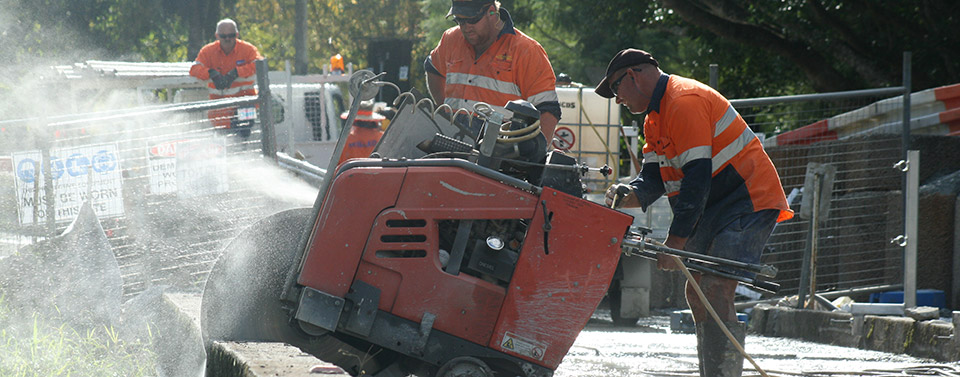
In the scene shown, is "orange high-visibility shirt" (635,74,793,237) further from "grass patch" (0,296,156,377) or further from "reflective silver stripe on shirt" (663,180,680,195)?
"grass patch" (0,296,156,377)

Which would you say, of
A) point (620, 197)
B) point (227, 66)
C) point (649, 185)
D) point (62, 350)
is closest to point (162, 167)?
point (62, 350)

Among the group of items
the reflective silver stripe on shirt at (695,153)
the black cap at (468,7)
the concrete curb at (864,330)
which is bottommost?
the concrete curb at (864,330)

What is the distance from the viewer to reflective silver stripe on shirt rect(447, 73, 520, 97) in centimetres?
599

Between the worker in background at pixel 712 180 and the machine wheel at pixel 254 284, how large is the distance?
4.80ft

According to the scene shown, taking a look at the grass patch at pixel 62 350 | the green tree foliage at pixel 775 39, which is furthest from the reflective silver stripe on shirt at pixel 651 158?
the green tree foliage at pixel 775 39

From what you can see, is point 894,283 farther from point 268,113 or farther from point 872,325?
point 268,113

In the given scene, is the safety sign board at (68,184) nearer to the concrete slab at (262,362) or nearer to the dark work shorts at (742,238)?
the concrete slab at (262,362)

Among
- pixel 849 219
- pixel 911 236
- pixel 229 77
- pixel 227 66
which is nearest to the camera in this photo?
pixel 911 236

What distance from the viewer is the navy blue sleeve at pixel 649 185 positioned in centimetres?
524

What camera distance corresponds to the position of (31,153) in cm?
804

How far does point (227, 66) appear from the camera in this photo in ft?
42.1

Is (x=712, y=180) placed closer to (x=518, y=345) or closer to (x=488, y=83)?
(x=518, y=345)

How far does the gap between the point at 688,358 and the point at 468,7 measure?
2.31 metres

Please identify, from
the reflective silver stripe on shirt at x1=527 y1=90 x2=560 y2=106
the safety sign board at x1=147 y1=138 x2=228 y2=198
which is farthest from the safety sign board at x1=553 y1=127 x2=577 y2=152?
the reflective silver stripe on shirt at x1=527 y1=90 x2=560 y2=106
